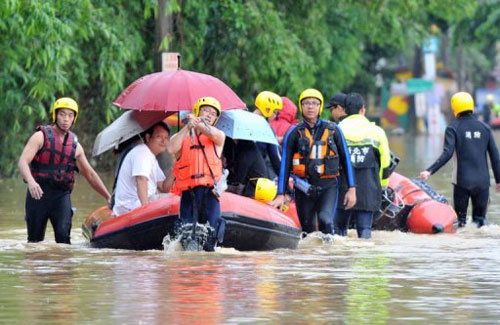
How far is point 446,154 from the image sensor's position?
17688mm

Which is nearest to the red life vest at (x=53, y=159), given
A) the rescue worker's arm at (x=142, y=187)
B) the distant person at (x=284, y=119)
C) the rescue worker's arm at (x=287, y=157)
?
the rescue worker's arm at (x=142, y=187)

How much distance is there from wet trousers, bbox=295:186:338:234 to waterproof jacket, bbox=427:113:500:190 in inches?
92.7

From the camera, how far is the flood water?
10.4 m

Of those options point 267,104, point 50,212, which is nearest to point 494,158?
point 267,104

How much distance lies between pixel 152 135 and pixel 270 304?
468 centimetres

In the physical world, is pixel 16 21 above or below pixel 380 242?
above

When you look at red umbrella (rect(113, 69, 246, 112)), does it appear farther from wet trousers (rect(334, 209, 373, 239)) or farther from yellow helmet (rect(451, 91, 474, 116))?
yellow helmet (rect(451, 91, 474, 116))

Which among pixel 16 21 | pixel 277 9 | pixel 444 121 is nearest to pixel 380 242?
pixel 16 21

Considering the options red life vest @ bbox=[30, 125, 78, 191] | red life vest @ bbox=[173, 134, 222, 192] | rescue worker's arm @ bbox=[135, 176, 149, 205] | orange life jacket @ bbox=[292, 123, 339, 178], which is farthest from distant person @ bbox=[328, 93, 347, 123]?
red life vest @ bbox=[30, 125, 78, 191]

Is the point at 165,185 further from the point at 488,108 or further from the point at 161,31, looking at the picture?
the point at 488,108

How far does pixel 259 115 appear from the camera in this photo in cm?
1662

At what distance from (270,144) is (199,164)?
2416 millimetres

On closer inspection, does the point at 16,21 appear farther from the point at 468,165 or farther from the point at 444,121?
the point at 444,121

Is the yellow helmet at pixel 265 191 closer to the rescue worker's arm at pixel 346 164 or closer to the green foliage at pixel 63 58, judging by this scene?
the rescue worker's arm at pixel 346 164
